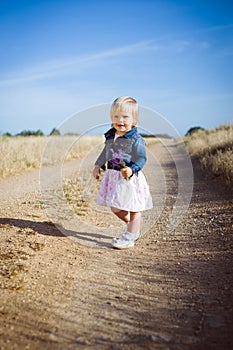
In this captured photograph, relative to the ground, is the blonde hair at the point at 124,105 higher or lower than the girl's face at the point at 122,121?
higher

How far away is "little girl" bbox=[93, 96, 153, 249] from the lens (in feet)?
11.7

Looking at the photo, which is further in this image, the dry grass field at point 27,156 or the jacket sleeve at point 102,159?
the dry grass field at point 27,156

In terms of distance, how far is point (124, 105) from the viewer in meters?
3.52

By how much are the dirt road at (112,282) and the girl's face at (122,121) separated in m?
1.30

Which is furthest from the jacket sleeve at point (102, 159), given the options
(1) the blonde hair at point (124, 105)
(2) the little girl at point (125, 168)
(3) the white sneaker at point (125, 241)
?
(3) the white sneaker at point (125, 241)

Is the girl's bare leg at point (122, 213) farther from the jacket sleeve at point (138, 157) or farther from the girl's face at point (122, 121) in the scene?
the girl's face at point (122, 121)

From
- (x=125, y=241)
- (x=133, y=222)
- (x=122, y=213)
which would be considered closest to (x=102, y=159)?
(x=122, y=213)

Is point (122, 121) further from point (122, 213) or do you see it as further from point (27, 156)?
point (27, 156)

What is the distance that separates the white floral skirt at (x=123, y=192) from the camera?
3674 mm

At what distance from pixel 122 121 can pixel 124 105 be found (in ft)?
0.52

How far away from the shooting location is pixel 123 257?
11.7ft

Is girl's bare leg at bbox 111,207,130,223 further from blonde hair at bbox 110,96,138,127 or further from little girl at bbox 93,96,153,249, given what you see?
→ blonde hair at bbox 110,96,138,127

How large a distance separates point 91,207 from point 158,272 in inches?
112

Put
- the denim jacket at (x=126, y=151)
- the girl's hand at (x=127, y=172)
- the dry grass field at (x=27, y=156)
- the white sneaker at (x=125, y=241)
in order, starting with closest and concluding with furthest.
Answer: the girl's hand at (x=127, y=172)
the denim jacket at (x=126, y=151)
the white sneaker at (x=125, y=241)
the dry grass field at (x=27, y=156)
